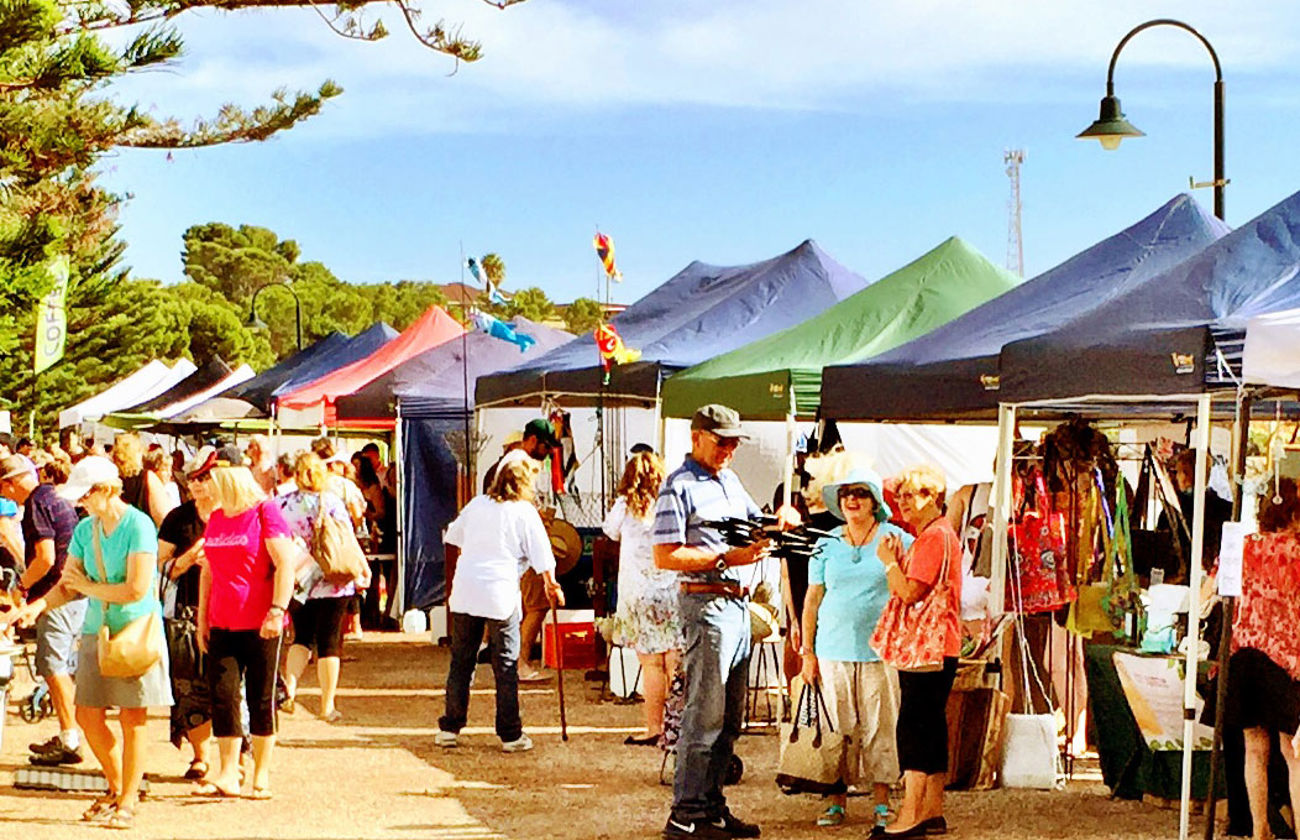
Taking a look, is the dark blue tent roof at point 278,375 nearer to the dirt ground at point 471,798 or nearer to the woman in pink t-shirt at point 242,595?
the dirt ground at point 471,798

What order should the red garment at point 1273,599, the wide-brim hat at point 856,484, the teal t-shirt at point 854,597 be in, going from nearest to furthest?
1. the red garment at point 1273,599
2. the wide-brim hat at point 856,484
3. the teal t-shirt at point 854,597

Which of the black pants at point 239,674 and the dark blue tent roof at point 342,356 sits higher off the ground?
the dark blue tent roof at point 342,356

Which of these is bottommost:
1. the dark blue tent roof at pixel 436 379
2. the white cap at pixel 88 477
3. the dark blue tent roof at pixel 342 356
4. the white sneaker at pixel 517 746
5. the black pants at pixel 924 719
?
the white sneaker at pixel 517 746

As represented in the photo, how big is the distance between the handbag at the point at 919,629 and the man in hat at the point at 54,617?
434cm

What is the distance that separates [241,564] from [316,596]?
293 cm

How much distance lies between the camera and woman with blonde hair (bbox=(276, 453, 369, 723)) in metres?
11.5

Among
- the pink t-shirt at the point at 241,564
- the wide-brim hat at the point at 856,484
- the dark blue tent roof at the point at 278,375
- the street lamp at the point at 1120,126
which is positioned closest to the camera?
the wide-brim hat at the point at 856,484

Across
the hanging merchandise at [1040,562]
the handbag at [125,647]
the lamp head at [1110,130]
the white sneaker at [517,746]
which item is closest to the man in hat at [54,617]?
the handbag at [125,647]

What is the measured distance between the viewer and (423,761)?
10.5m

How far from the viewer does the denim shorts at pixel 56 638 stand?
1000cm

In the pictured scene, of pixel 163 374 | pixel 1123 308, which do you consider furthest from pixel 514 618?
pixel 163 374

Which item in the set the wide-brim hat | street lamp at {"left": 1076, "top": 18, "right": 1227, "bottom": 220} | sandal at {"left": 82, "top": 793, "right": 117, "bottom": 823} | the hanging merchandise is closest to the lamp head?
street lamp at {"left": 1076, "top": 18, "right": 1227, "bottom": 220}

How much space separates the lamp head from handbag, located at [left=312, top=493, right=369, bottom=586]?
6.15 meters

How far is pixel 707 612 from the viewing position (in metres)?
7.84
